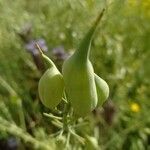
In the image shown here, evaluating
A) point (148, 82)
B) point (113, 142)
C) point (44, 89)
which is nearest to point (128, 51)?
point (148, 82)

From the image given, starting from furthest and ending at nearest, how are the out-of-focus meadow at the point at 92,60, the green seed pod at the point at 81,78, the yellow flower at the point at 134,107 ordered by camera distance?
the yellow flower at the point at 134,107, the out-of-focus meadow at the point at 92,60, the green seed pod at the point at 81,78

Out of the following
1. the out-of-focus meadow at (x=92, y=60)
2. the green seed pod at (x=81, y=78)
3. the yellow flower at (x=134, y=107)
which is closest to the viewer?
the green seed pod at (x=81, y=78)

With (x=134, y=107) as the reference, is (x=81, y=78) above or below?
above

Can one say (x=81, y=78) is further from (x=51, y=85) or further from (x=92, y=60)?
(x=92, y=60)

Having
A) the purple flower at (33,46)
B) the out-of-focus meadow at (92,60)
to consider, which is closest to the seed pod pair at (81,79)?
the out-of-focus meadow at (92,60)

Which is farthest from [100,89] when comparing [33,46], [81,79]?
[33,46]

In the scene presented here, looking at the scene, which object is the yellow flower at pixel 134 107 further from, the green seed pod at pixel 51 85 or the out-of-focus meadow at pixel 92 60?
the green seed pod at pixel 51 85

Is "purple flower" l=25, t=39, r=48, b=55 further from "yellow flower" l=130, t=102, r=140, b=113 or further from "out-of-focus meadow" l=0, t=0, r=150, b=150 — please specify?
"yellow flower" l=130, t=102, r=140, b=113

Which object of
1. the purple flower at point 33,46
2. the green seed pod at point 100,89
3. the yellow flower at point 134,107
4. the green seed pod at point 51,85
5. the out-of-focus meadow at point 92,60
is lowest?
the yellow flower at point 134,107
